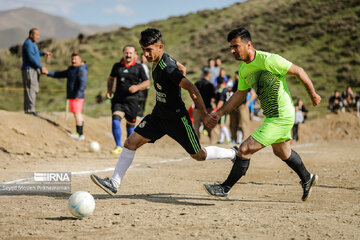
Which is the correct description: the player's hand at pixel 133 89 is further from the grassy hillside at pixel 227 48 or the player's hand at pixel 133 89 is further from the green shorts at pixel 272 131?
the grassy hillside at pixel 227 48

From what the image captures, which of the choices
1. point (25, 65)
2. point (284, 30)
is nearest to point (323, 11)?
point (284, 30)

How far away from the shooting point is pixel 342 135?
75.9ft

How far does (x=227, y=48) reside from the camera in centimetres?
4616

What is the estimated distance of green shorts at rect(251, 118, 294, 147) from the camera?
5590 mm

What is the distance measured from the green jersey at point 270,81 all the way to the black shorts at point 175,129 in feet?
3.12

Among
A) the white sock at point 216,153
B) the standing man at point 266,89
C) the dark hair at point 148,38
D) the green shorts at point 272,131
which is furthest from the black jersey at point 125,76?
the green shorts at point 272,131

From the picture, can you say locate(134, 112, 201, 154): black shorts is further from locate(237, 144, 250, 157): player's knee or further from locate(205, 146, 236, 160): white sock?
locate(237, 144, 250, 157): player's knee

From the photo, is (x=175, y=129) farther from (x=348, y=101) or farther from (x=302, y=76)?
(x=348, y=101)

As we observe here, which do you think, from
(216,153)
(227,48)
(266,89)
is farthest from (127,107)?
(227,48)

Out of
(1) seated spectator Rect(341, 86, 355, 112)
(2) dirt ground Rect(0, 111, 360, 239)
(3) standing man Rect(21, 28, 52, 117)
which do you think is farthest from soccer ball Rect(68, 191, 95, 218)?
(1) seated spectator Rect(341, 86, 355, 112)

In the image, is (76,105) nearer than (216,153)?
No

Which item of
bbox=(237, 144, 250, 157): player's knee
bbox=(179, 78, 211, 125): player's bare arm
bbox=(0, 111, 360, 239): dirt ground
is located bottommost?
bbox=(0, 111, 360, 239): dirt ground

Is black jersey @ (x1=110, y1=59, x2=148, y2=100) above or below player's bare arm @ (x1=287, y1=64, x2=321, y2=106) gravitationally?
below

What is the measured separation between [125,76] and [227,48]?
119ft
